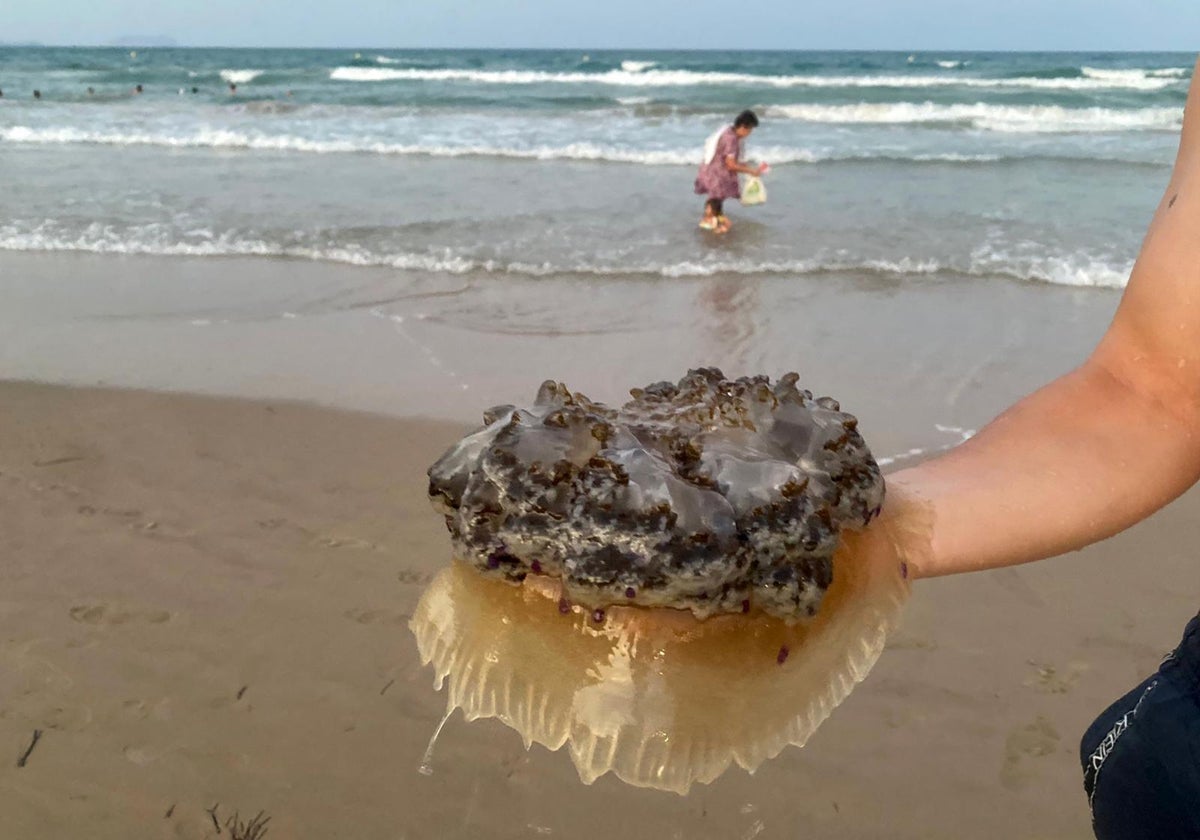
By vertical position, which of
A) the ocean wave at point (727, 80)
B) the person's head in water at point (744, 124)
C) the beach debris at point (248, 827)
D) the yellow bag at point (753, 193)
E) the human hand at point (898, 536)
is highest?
the ocean wave at point (727, 80)

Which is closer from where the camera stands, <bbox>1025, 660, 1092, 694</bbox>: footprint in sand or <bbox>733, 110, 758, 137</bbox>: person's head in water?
<bbox>1025, 660, 1092, 694</bbox>: footprint in sand

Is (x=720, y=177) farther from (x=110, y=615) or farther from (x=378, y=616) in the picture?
(x=110, y=615)

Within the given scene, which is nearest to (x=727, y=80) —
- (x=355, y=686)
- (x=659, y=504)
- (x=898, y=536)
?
(x=355, y=686)

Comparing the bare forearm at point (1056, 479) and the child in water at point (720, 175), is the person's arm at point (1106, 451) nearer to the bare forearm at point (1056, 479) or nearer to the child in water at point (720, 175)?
the bare forearm at point (1056, 479)

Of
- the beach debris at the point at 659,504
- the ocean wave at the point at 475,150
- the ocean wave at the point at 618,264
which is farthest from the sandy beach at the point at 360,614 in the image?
the ocean wave at the point at 475,150

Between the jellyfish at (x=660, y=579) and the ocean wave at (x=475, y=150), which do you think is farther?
the ocean wave at (x=475, y=150)

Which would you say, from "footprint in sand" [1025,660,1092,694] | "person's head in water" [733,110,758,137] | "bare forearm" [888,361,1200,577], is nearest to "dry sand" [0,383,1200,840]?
"footprint in sand" [1025,660,1092,694]

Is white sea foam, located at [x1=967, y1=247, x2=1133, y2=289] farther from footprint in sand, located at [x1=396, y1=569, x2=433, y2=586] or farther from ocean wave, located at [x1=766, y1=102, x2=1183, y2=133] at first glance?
ocean wave, located at [x1=766, y1=102, x2=1183, y2=133]
